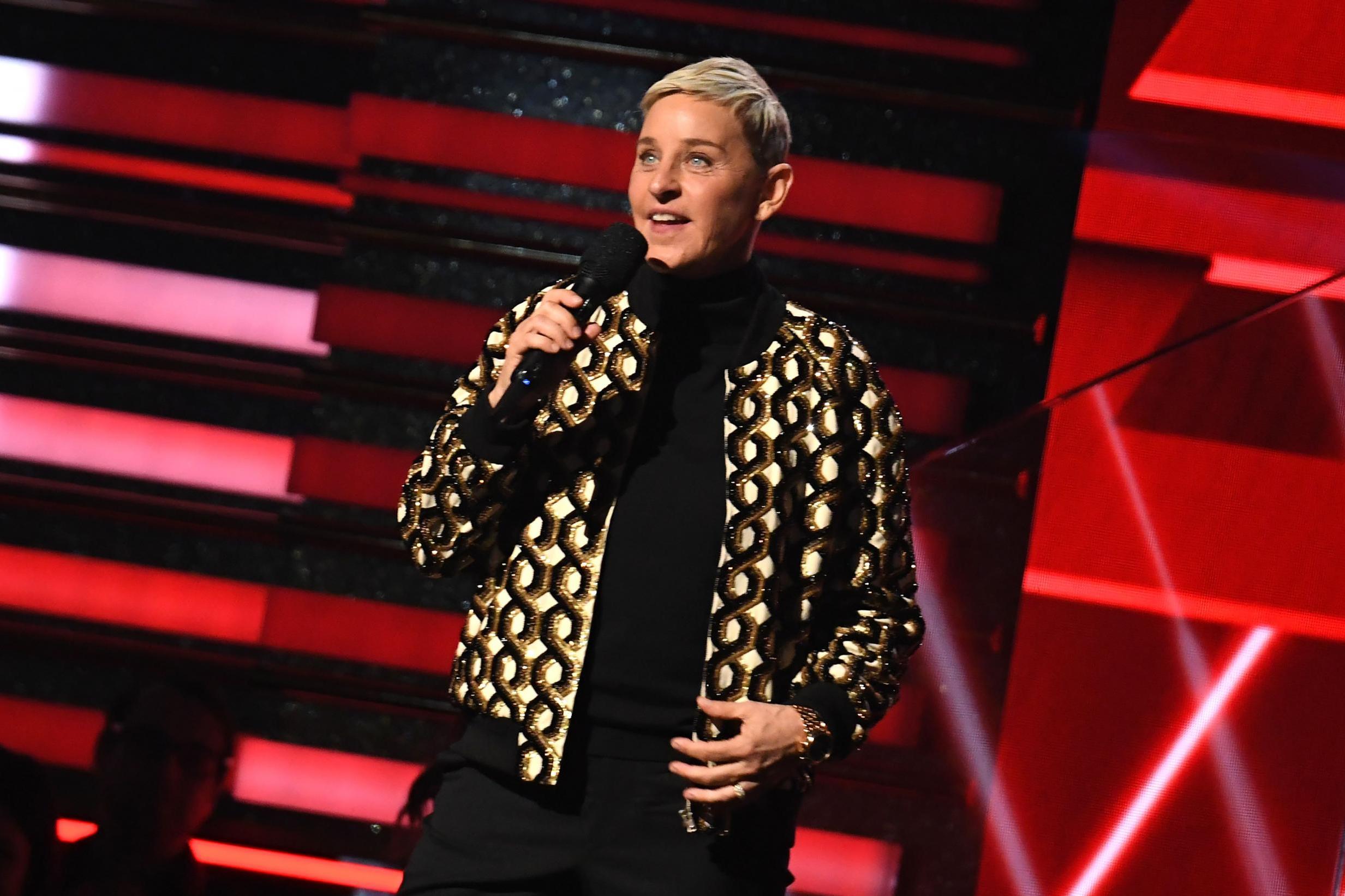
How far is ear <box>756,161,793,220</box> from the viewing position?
158cm

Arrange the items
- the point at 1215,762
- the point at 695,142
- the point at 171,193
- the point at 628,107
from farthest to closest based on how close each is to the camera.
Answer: the point at 171,193
the point at 628,107
the point at 1215,762
the point at 695,142

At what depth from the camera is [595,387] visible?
1.49m

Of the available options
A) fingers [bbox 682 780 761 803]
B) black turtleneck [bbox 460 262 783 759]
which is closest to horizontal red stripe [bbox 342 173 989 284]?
black turtleneck [bbox 460 262 783 759]

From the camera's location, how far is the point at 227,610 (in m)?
2.87

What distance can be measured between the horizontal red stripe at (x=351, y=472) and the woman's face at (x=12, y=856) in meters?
0.83

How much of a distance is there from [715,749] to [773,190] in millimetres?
662

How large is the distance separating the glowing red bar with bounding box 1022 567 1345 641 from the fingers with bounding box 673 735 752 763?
75 cm

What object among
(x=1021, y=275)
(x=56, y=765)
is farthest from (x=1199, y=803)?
(x=56, y=765)

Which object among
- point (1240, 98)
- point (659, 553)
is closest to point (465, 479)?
point (659, 553)

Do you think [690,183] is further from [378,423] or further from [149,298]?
[149,298]

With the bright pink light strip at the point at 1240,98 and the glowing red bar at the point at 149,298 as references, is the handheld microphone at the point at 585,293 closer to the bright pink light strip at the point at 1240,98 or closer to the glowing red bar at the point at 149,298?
the glowing red bar at the point at 149,298

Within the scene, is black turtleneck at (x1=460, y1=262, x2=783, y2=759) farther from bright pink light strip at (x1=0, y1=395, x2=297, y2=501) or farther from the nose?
bright pink light strip at (x1=0, y1=395, x2=297, y2=501)

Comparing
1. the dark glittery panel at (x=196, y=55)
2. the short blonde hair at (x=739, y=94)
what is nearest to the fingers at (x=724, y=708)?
the short blonde hair at (x=739, y=94)

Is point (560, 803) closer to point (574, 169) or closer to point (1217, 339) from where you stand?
point (1217, 339)
